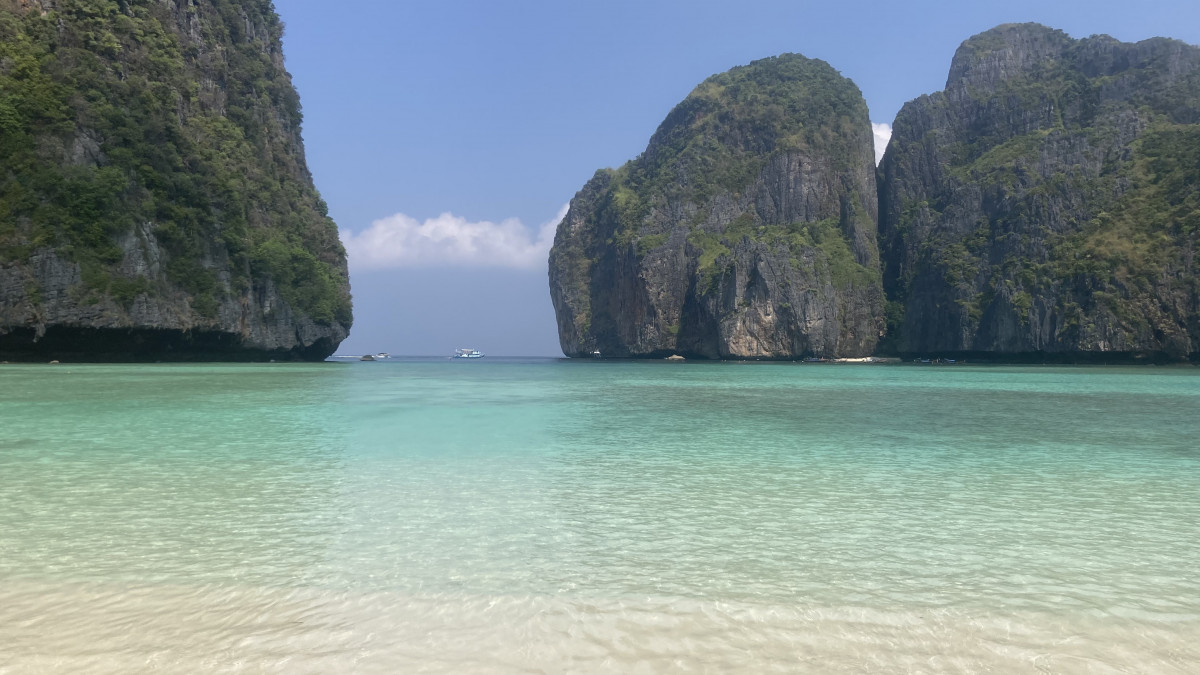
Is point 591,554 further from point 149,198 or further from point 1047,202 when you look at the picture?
point 1047,202

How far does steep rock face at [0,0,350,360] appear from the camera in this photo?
35188 mm

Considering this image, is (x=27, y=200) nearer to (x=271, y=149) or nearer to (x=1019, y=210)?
(x=271, y=149)

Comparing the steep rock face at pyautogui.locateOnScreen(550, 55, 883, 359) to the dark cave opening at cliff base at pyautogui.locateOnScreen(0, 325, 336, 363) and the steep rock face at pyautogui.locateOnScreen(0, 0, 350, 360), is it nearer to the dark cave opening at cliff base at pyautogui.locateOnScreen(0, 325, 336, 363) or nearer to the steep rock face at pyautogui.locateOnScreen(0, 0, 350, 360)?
the steep rock face at pyautogui.locateOnScreen(0, 0, 350, 360)

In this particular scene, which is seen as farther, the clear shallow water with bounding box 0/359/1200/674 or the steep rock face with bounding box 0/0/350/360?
the steep rock face with bounding box 0/0/350/360

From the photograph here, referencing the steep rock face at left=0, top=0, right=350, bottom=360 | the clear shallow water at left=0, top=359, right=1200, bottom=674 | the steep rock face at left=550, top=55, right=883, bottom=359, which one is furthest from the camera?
the steep rock face at left=550, top=55, right=883, bottom=359

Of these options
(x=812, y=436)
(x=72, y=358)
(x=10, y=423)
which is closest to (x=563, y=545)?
(x=812, y=436)

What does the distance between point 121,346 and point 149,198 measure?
905 centimetres

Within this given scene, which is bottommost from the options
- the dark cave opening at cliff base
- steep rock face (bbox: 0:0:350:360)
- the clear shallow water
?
the clear shallow water

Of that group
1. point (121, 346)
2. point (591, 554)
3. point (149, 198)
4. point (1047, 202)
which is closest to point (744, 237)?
point (1047, 202)

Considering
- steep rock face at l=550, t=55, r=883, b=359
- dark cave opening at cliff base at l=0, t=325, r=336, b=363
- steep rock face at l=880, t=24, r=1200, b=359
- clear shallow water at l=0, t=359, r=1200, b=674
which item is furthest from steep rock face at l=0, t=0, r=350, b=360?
steep rock face at l=880, t=24, r=1200, b=359

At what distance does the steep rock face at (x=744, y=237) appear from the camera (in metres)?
87.1

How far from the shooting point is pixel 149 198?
134ft

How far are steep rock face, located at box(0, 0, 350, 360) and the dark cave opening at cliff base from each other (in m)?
0.11

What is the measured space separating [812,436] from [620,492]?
222 inches
